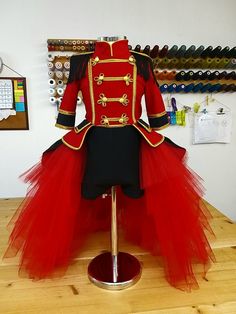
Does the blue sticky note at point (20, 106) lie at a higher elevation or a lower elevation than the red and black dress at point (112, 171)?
higher

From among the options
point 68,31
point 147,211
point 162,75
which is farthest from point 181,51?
point 147,211

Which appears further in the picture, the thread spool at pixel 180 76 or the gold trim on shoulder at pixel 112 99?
the thread spool at pixel 180 76

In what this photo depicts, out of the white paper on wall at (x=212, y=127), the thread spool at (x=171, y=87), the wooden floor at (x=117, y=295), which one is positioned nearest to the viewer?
the wooden floor at (x=117, y=295)

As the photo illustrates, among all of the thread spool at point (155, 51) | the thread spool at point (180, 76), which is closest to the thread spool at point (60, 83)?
the thread spool at point (155, 51)

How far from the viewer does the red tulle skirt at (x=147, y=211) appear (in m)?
0.75

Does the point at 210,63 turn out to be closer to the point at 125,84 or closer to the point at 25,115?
the point at 125,84

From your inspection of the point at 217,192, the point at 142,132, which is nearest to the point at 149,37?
the point at 142,132

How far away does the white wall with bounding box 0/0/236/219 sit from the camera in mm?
1358

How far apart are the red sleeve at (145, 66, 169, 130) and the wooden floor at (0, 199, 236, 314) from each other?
0.48 metres

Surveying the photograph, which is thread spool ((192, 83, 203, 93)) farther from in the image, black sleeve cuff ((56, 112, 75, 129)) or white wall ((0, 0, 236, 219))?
black sleeve cuff ((56, 112, 75, 129))

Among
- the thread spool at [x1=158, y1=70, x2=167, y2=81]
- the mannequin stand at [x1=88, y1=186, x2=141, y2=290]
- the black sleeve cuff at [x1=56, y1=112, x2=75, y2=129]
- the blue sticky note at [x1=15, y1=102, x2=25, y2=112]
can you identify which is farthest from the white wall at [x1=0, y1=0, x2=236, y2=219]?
the mannequin stand at [x1=88, y1=186, x2=141, y2=290]

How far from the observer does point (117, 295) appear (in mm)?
757

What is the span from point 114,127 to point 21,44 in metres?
0.96

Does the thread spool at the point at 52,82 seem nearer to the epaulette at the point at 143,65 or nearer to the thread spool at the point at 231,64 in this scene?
the epaulette at the point at 143,65
